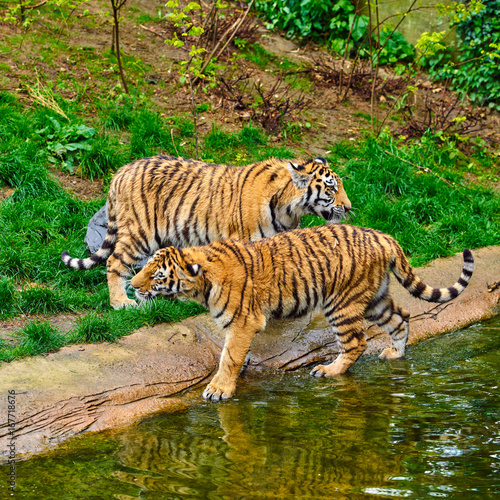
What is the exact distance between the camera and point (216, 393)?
4539 millimetres

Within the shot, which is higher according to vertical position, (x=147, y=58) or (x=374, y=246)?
(x=147, y=58)

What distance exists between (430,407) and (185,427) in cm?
156

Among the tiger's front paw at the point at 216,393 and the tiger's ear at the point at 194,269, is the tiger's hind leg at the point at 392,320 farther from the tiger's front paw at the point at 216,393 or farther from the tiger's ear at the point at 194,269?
the tiger's ear at the point at 194,269

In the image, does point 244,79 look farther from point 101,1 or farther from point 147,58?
point 101,1

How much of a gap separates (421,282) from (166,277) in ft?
6.44

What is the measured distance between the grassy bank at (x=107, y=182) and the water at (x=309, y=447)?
1233 millimetres

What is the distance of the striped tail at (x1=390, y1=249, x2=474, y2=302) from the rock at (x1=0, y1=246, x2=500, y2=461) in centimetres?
69

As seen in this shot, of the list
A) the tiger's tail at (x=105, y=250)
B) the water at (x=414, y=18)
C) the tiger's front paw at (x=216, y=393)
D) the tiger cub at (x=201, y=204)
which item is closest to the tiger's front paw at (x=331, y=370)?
the tiger's front paw at (x=216, y=393)

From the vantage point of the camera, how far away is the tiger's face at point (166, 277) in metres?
4.67

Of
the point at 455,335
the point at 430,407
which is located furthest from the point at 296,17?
the point at 430,407

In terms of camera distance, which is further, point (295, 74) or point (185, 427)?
point (295, 74)

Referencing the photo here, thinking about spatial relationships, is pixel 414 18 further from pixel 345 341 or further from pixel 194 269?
pixel 194 269

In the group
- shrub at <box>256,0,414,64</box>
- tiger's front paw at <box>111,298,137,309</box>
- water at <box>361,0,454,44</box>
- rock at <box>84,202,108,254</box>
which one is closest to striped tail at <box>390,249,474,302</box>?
tiger's front paw at <box>111,298,137,309</box>

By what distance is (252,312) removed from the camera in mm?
4750
